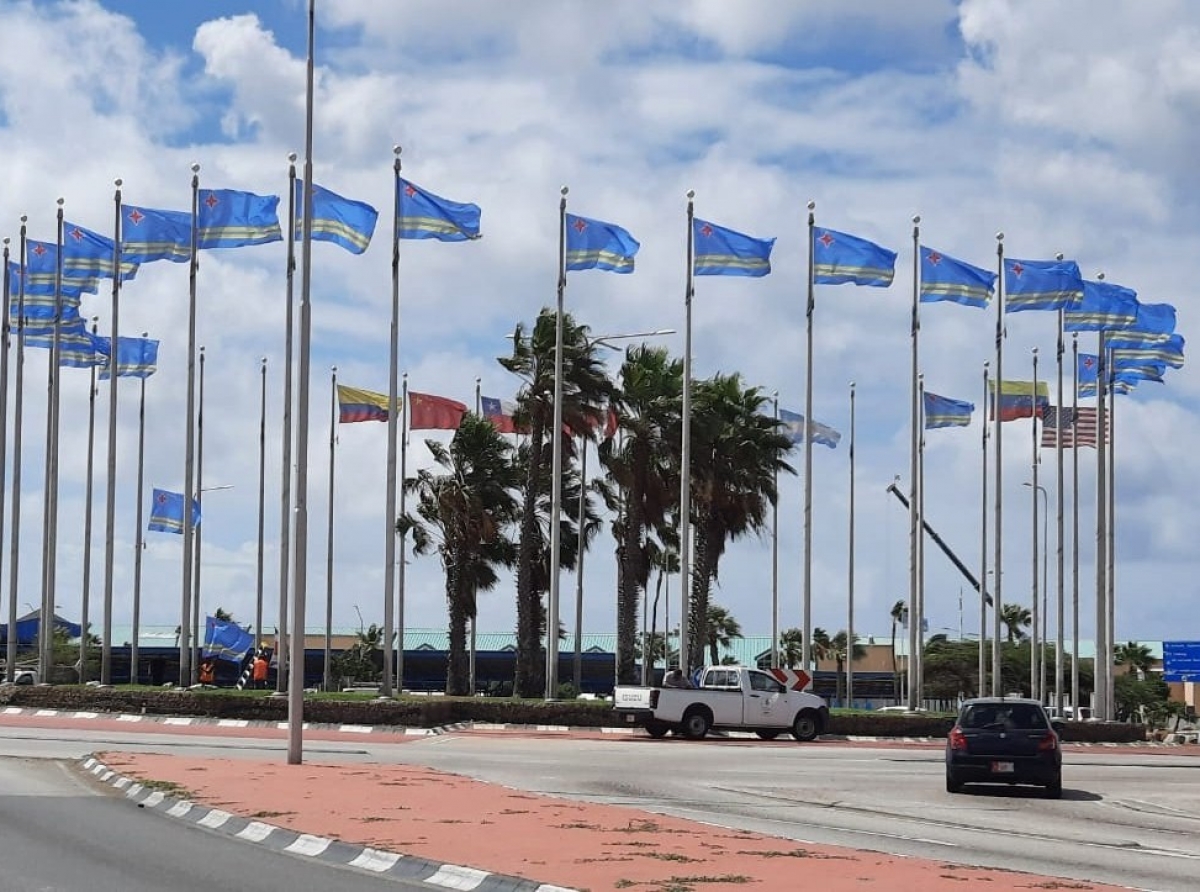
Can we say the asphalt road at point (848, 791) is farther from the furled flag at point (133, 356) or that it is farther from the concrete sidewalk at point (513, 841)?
the furled flag at point (133, 356)

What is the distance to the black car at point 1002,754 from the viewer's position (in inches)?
1100

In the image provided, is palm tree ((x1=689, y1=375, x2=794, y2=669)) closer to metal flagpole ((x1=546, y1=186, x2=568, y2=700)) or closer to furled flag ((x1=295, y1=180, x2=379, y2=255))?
metal flagpole ((x1=546, y1=186, x2=568, y2=700))

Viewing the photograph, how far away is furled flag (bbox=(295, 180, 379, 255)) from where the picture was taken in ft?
134

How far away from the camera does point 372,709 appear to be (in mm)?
42156

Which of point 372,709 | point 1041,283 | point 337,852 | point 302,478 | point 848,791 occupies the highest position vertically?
point 1041,283

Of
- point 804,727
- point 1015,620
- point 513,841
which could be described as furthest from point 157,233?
point 1015,620

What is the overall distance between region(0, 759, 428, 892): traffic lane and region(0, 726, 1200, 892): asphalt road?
55 cm

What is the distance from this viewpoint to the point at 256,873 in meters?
14.6

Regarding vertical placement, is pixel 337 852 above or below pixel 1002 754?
above

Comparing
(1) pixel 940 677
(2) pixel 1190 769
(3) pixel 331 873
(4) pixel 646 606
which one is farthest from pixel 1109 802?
(1) pixel 940 677

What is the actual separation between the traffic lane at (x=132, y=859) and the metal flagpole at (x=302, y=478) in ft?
19.9

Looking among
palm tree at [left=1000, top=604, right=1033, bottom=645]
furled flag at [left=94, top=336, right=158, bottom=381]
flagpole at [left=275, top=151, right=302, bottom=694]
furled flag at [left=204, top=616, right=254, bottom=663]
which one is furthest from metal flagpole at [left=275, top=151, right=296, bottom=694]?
palm tree at [left=1000, top=604, right=1033, bottom=645]

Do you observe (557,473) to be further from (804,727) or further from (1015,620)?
(1015,620)

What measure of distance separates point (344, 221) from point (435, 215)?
3.05 meters
